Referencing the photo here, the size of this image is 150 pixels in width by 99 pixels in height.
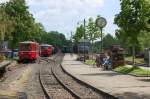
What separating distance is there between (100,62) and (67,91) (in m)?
28.0

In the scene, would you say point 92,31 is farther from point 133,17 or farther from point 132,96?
point 132,96

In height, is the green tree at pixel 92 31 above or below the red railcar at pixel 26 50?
above

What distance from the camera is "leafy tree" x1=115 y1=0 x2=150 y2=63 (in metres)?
40.1

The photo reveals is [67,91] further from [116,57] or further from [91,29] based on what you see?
[91,29]

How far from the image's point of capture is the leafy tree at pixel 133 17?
1577 inches

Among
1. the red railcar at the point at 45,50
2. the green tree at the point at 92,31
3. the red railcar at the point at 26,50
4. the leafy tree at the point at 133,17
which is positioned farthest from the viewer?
the red railcar at the point at 45,50

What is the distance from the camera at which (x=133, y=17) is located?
40.8 m

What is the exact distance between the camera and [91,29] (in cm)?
10488

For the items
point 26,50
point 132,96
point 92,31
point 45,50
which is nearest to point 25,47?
point 26,50

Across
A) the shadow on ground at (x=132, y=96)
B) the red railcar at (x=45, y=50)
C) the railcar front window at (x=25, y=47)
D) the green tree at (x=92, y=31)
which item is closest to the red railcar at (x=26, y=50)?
the railcar front window at (x=25, y=47)

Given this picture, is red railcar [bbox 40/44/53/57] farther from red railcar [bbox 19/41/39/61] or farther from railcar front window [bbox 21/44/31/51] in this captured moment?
railcar front window [bbox 21/44/31/51]

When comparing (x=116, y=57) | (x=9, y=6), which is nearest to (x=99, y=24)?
(x=116, y=57)

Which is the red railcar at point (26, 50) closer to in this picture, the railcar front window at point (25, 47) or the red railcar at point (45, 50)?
the railcar front window at point (25, 47)

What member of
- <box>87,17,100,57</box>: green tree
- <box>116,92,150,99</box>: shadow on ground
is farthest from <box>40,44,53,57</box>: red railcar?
<box>116,92,150,99</box>: shadow on ground
